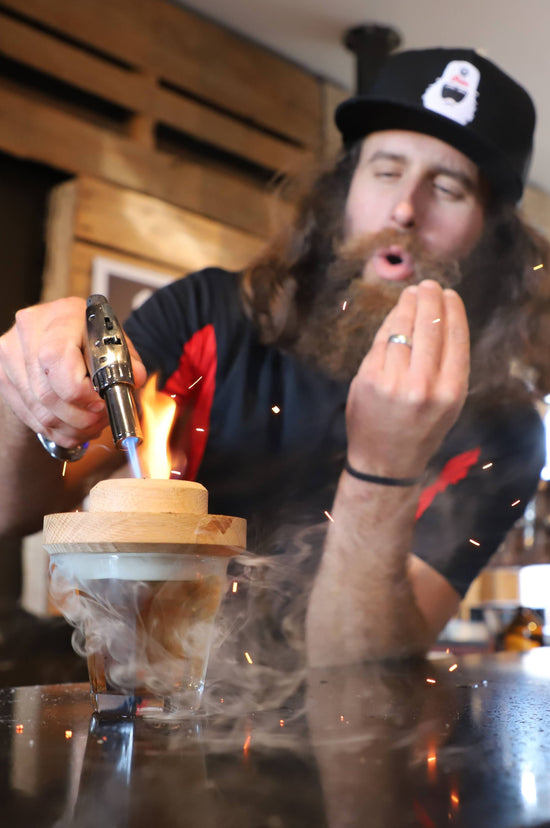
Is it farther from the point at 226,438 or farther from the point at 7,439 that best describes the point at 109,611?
the point at 226,438

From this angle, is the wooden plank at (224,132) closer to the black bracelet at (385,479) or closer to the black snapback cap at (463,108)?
the black snapback cap at (463,108)

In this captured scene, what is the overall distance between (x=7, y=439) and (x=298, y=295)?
70 centimetres

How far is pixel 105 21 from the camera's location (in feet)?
9.84

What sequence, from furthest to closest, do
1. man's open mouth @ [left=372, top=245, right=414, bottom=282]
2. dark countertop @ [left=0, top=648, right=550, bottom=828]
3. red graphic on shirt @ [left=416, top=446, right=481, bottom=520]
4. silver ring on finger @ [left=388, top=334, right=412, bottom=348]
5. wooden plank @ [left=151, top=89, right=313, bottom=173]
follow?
wooden plank @ [left=151, top=89, right=313, bottom=173]
man's open mouth @ [left=372, top=245, right=414, bottom=282]
red graphic on shirt @ [left=416, top=446, right=481, bottom=520]
silver ring on finger @ [left=388, top=334, right=412, bottom=348]
dark countertop @ [left=0, top=648, right=550, bottom=828]

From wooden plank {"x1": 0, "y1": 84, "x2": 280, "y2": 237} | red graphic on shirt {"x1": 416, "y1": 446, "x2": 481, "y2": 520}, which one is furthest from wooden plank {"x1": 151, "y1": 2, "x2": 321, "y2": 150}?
red graphic on shirt {"x1": 416, "y1": 446, "x2": 481, "y2": 520}

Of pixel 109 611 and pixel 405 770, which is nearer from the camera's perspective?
pixel 405 770

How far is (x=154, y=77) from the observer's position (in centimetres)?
317

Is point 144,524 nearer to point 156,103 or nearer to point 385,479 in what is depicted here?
point 385,479

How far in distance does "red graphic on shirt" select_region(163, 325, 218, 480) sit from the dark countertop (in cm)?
67

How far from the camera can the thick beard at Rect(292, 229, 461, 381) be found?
1.34m

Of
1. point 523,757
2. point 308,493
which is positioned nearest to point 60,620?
point 308,493

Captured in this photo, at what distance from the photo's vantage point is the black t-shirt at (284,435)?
1299mm

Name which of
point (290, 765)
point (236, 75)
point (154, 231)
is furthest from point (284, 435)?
point (236, 75)

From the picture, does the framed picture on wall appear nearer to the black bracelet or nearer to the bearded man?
the bearded man
